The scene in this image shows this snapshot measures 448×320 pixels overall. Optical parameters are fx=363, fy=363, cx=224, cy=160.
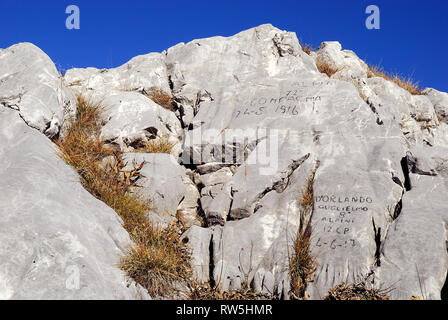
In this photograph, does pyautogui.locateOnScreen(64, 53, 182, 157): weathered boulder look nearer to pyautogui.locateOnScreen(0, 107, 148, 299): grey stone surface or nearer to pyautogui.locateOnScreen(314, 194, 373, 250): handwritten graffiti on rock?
pyautogui.locateOnScreen(0, 107, 148, 299): grey stone surface

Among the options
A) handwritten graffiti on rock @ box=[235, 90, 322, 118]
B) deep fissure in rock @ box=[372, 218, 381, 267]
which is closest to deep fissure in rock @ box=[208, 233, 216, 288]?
deep fissure in rock @ box=[372, 218, 381, 267]


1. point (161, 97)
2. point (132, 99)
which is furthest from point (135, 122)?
point (161, 97)

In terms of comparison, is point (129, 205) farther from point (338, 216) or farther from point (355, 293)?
point (355, 293)

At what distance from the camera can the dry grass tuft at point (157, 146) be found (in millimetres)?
7879

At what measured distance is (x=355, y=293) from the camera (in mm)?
4676

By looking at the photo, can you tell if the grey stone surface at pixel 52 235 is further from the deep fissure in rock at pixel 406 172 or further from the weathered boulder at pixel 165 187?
the deep fissure in rock at pixel 406 172

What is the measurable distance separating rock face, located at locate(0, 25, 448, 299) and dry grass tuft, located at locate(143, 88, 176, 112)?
0.09 m

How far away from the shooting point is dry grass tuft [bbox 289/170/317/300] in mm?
4988

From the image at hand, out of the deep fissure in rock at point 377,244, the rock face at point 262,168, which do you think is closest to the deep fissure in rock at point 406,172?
the rock face at point 262,168

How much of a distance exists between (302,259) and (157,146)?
412 cm
